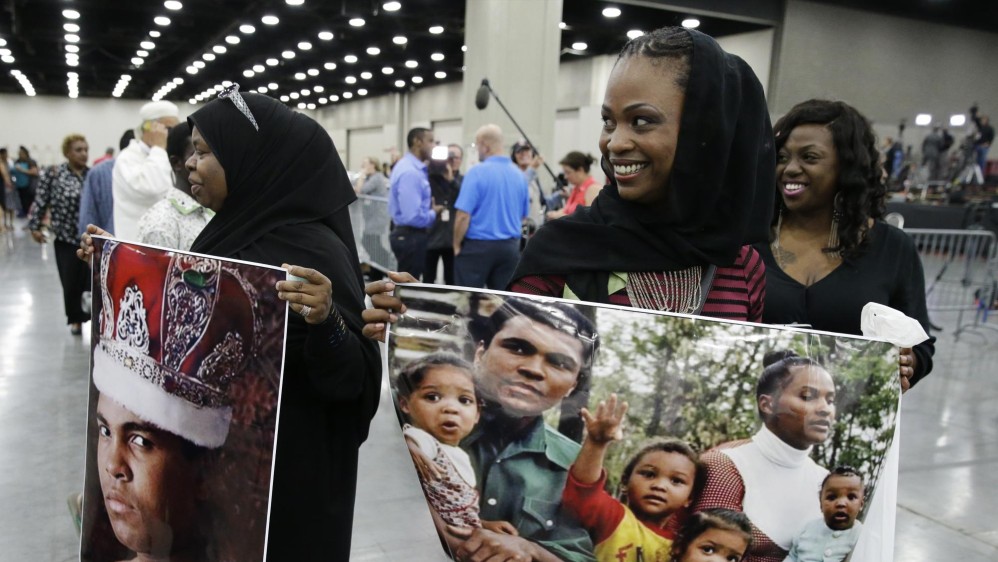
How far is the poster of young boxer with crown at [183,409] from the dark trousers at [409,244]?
502 cm

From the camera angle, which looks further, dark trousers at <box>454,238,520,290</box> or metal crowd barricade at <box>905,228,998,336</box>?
metal crowd barricade at <box>905,228,998,336</box>

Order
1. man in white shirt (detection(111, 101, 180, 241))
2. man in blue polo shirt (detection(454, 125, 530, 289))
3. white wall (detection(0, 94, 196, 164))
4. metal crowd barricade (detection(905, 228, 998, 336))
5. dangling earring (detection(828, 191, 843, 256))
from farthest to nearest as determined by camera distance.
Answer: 1. white wall (detection(0, 94, 196, 164))
2. metal crowd barricade (detection(905, 228, 998, 336))
3. man in blue polo shirt (detection(454, 125, 530, 289))
4. man in white shirt (detection(111, 101, 180, 241))
5. dangling earring (detection(828, 191, 843, 256))

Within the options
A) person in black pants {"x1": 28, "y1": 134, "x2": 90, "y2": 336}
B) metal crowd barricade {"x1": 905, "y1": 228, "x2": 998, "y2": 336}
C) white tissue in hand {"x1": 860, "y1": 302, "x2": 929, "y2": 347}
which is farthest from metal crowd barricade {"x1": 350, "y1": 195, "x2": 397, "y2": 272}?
white tissue in hand {"x1": 860, "y1": 302, "x2": 929, "y2": 347}

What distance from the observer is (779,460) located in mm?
1058

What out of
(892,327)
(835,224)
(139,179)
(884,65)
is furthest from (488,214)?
(884,65)

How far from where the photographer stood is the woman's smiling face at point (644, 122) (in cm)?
121

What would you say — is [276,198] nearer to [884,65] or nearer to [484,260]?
[484,260]

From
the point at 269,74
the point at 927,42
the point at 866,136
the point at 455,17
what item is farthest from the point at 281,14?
the point at 866,136

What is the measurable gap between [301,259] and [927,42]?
18.7 meters

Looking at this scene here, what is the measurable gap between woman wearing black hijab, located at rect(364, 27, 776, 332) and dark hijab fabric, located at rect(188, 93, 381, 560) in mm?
401

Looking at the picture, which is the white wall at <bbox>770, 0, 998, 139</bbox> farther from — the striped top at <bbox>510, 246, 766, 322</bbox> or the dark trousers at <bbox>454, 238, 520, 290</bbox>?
the striped top at <bbox>510, 246, 766, 322</bbox>

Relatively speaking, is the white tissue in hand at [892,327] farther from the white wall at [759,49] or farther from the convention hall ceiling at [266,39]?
the white wall at [759,49]

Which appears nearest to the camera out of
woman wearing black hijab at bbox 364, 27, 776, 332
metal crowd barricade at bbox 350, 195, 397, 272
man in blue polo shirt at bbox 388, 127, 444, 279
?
woman wearing black hijab at bbox 364, 27, 776, 332

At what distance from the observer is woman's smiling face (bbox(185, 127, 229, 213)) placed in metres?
1.69
